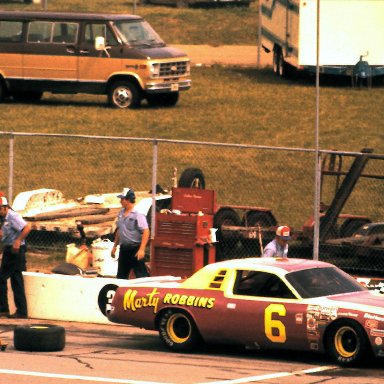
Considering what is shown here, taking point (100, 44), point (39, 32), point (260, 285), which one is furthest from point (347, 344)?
point (39, 32)

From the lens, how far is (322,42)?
123ft

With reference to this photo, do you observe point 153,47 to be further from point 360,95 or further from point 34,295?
point 34,295

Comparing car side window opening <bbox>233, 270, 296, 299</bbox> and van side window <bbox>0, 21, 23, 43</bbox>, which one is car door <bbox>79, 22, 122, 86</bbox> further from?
car side window opening <bbox>233, 270, 296, 299</bbox>

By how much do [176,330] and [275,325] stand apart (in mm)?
1319

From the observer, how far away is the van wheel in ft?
115

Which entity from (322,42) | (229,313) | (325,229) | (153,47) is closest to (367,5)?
(322,42)

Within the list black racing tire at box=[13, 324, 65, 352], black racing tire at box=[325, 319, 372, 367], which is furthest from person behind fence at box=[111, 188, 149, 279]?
black racing tire at box=[325, 319, 372, 367]

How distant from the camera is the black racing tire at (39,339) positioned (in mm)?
17000

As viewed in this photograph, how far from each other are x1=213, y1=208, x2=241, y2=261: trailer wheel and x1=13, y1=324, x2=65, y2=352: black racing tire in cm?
534

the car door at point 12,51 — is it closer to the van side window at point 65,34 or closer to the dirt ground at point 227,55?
the van side window at point 65,34

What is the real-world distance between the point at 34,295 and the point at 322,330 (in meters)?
5.22

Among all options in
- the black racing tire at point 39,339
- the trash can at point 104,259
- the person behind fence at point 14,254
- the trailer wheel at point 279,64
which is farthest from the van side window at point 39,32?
the black racing tire at point 39,339

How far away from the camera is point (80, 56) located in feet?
114

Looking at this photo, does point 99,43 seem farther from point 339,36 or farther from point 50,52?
point 339,36
